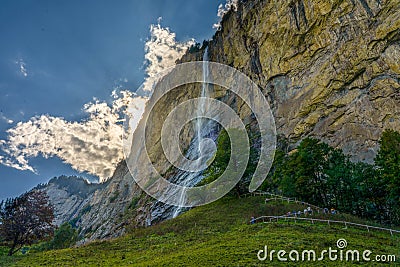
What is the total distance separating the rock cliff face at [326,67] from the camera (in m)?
46.6

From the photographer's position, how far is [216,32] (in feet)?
332

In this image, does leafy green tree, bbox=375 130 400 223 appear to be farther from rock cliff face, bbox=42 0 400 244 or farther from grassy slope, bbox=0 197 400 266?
rock cliff face, bbox=42 0 400 244

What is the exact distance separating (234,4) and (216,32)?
1135cm

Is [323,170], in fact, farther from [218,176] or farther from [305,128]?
[305,128]

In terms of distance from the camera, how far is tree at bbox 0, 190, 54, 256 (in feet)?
94.6

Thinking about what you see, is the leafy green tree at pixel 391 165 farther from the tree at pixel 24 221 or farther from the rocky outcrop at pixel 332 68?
the tree at pixel 24 221

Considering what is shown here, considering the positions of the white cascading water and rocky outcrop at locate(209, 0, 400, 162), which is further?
the white cascading water

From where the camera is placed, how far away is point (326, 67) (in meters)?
56.0

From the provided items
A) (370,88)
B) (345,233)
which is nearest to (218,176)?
(345,233)

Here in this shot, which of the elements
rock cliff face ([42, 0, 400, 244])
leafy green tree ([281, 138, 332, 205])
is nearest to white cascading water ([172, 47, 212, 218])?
rock cliff face ([42, 0, 400, 244])

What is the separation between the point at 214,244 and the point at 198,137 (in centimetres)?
6785

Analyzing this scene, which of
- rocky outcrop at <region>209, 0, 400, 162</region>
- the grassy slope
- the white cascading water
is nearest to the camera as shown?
the grassy slope

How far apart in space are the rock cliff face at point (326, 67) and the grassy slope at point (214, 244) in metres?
25.7

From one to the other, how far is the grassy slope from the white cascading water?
2103 centimetres
